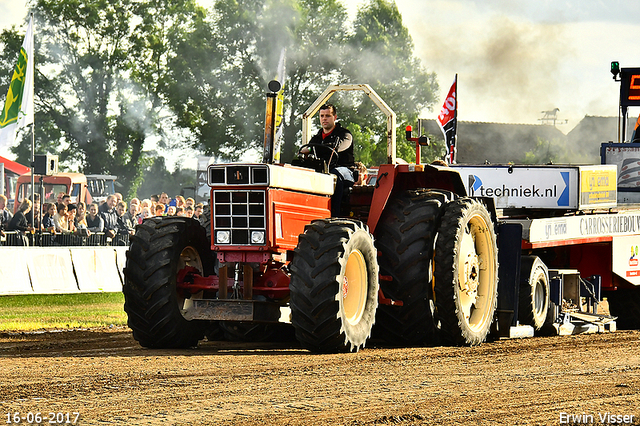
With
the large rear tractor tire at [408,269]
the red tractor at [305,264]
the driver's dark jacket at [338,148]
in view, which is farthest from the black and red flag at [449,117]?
the large rear tractor tire at [408,269]

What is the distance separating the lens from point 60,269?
1507 cm

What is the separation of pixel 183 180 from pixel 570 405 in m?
61.7

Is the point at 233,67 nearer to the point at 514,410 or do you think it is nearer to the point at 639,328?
the point at 639,328

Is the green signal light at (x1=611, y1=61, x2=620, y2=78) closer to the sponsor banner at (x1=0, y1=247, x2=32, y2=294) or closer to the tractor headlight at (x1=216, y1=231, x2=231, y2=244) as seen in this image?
the sponsor banner at (x1=0, y1=247, x2=32, y2=294)

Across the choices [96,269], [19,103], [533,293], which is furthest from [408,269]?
[19,103]

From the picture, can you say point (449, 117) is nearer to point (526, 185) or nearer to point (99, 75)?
point (526, 185)

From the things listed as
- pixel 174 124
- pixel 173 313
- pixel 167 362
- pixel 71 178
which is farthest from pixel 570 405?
pixel 174 124

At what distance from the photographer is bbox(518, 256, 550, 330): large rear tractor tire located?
33.3ft

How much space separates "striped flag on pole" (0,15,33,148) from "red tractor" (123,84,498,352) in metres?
10.5

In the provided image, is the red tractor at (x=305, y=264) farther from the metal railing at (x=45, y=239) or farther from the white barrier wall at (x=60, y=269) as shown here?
the metal railing at (x=45, y=239)

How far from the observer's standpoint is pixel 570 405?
554cm

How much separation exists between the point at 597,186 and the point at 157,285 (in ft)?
20.7

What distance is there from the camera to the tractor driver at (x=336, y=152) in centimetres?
902

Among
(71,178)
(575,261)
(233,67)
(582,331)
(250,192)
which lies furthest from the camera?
(233,67)
